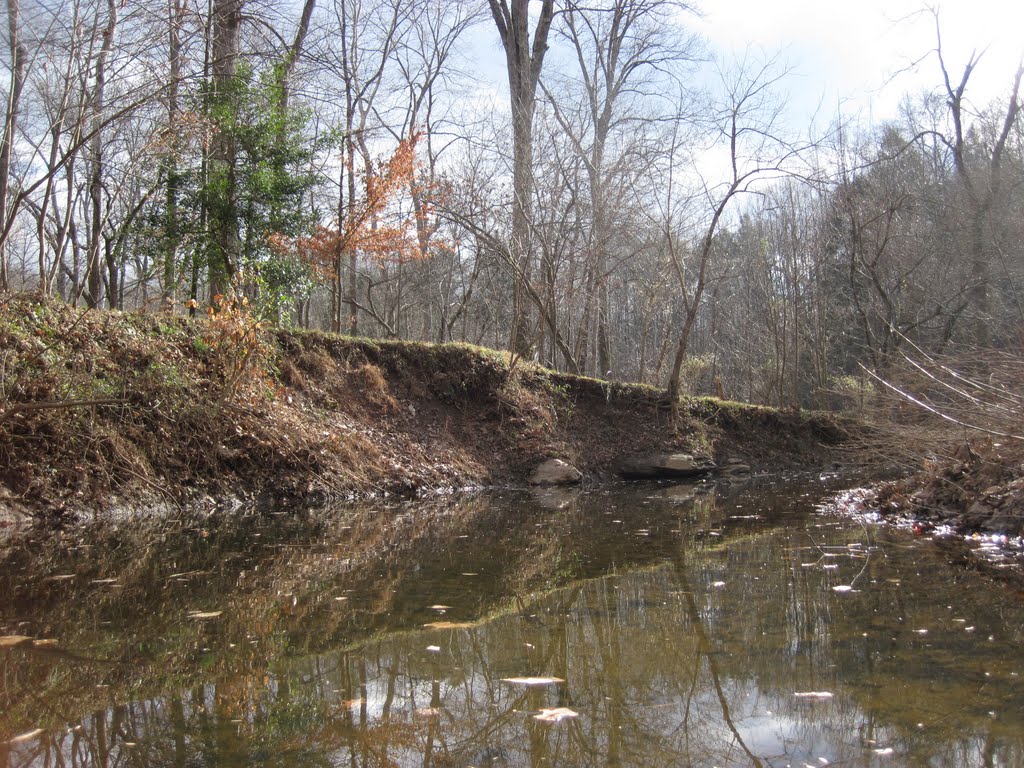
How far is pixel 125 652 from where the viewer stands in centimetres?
336

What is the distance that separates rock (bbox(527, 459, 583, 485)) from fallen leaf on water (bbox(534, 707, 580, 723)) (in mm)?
10749

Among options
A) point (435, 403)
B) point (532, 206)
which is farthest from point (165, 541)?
point (532, 206)

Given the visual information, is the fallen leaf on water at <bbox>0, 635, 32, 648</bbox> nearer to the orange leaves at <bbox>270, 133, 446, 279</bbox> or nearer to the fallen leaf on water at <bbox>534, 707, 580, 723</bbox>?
the fallen leaf on water at <bbox>534, 707, 580, 723</bbox>

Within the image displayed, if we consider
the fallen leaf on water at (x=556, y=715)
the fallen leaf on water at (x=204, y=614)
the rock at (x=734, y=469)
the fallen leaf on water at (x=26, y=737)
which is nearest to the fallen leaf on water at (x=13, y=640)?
the fallen leaf on water at (x=204, y=614)

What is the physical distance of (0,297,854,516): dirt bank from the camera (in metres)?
8.02

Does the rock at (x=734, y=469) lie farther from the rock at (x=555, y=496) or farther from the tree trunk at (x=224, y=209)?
the tree trunk at (x=224, y=209)

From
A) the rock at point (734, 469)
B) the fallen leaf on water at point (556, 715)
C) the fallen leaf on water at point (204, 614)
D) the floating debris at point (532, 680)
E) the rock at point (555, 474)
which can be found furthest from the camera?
the rock at point (734, 469)

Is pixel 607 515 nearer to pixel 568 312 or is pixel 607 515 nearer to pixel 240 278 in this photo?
pixel 240 278

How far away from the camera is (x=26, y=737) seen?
7.92 ft

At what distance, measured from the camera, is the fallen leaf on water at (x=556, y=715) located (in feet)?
8.63

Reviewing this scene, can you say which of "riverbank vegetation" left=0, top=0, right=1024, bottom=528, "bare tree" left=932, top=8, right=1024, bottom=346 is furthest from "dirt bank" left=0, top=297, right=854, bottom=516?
"bare tree" left=932, top=8, right=1024, bottom=346

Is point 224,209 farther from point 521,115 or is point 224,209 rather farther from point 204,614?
point 204,614

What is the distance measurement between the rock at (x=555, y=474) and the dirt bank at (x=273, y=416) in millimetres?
265

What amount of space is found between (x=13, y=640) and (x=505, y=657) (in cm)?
232
